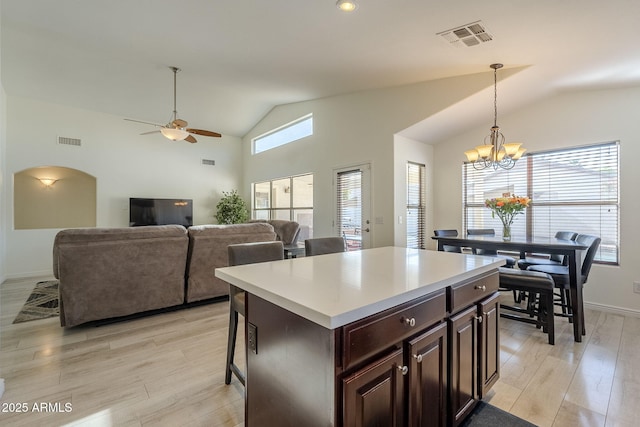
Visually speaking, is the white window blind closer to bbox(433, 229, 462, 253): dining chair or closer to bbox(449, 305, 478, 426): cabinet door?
bbox(433, 229, 462, 253): dining chair

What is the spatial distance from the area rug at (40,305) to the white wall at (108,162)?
1423 mm

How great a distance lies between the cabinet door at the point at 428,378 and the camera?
1226mm

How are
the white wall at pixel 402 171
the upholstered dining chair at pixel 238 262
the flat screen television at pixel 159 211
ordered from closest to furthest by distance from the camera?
the upholstered dining chair at pixel 238 262 < the white wall at pixel 402 171 < the flat screen television at pixel 159 211

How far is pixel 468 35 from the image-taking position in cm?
274

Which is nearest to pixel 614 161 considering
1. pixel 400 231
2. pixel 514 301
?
pixel 514 301

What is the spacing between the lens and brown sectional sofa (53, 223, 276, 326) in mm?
2908

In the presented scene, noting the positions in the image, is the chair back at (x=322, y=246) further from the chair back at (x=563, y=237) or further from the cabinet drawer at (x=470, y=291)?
the chair back at (x=563, y=237)

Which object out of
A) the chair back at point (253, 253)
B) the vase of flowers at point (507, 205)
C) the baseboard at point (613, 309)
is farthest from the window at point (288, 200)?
the baseboard at point (613, 309)

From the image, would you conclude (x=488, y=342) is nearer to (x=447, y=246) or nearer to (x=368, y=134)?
(x=447, y=246)

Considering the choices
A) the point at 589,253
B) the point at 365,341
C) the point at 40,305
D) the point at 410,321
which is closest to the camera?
the point at 365,341

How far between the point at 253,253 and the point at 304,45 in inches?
101

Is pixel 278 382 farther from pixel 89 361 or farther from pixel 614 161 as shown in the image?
pixel 614 161

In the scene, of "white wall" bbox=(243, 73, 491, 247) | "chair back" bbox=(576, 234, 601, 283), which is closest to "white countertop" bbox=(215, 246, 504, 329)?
"chair back" bbox=(576, 234, 601, 283)

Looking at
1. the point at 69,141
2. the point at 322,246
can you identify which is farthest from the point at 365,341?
the point at 69,141
